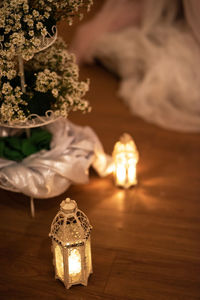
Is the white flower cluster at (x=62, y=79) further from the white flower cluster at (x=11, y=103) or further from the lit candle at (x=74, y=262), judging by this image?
the lit candle at (x=74, y=262)

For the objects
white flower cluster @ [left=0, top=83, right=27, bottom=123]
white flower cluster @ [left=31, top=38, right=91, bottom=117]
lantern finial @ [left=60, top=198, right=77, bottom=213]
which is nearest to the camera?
lantern finial @ [left=60, top=198, right=77, bottom=213]

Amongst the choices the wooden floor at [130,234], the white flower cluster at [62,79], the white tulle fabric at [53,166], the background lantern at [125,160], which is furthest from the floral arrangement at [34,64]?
the wooden floor at [130,234]

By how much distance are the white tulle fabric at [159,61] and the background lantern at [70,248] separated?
1249mm

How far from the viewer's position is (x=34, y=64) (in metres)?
1.71

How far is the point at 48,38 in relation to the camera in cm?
155

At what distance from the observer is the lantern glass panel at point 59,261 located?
4.70 ft

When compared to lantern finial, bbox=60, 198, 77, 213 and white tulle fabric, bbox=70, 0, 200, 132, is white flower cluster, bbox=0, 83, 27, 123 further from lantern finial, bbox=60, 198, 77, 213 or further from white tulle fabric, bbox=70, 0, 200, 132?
white tulle fabric, bbox=70, 0, 200, 132

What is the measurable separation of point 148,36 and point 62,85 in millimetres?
1578

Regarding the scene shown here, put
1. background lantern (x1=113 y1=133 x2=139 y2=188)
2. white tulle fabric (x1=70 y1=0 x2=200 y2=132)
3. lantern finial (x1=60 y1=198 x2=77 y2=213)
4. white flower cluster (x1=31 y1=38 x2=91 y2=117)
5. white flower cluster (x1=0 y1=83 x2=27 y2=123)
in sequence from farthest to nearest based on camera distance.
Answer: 1. white tulle fabric (x1=70 y1=0 x2=200 y2=132)
2. background lantern (x1=113 y1=133 x2=139 y2=188)
3. white flower cluster (x1=31 y1=38 x2=91 y2=117)
4. white flower cluster (x1=0 y1=83 x2=27 y2=123)
5. lantern finial (x1=60 y1=198 x2=77 y2=213)

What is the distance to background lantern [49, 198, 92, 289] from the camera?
139 cm

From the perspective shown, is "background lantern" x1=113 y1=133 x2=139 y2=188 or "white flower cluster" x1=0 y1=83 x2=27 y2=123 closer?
"white flower cluster" x1=0 y1=83 x2=27 y2=123

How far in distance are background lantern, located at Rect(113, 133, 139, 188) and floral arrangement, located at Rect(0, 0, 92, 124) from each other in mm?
321

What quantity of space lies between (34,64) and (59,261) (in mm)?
810

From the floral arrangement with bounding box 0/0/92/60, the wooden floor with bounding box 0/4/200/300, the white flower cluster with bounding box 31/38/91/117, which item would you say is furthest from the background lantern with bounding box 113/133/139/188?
the floral arrangement with bounding box 0/0/92/60
